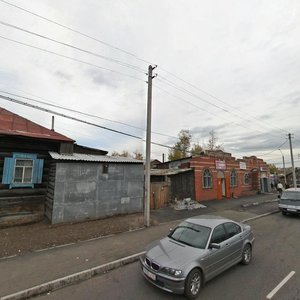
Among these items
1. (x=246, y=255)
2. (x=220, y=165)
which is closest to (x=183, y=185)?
(x=220, y=165)

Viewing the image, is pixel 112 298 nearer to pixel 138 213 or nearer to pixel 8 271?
pixel 8 271

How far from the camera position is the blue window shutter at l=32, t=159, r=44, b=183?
12.0m

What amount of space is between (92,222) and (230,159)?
19.2 meters

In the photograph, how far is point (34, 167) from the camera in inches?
472

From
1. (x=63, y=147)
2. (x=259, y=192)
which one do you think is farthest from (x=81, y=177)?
(x=259, y=192)

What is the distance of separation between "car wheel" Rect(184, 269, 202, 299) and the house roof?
10142mm

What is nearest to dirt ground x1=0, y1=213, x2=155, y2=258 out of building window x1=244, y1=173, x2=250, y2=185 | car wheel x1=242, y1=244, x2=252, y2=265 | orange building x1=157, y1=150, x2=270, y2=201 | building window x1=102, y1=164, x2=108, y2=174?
building window x1=102, y1=164, x2=108, y2=174

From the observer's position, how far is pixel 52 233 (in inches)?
383

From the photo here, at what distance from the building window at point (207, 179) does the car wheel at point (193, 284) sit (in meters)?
17.3

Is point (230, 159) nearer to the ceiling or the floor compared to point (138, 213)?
nearer to the ceiling

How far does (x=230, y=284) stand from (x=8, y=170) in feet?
36.4

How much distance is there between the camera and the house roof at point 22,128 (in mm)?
11492

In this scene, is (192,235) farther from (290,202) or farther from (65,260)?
(290,202)

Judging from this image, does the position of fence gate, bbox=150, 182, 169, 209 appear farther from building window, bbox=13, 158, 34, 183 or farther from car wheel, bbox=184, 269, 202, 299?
car wheel, bbox=184, 269, 202, 299
